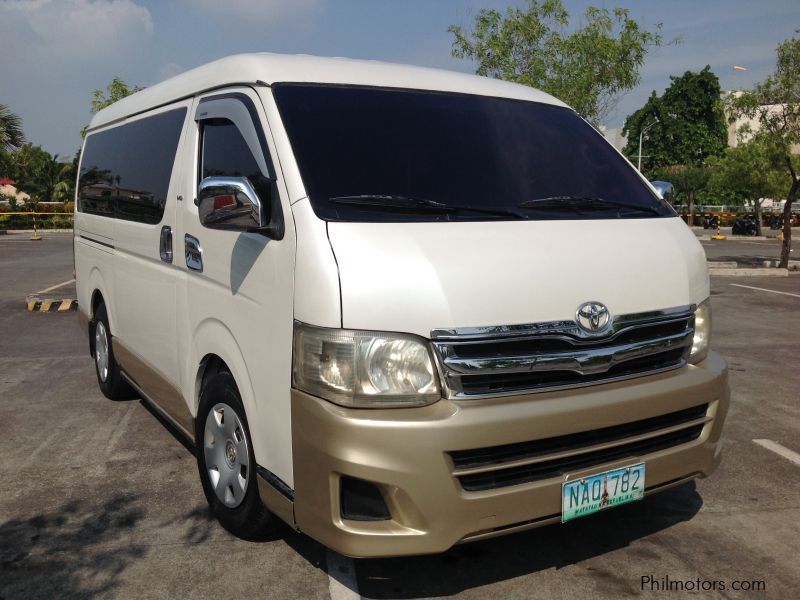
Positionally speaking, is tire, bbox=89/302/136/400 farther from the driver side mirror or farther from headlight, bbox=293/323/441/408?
headlight, bbox=293/323/441/408

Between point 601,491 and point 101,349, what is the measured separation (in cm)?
447

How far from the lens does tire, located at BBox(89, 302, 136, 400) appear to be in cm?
591

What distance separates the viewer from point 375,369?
2.75 meters

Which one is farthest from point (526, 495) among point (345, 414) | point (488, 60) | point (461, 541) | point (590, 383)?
point (488, 60)

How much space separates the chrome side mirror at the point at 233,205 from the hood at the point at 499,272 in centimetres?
39

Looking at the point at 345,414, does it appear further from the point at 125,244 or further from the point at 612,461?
the point at 125,244

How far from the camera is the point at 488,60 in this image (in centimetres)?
1973

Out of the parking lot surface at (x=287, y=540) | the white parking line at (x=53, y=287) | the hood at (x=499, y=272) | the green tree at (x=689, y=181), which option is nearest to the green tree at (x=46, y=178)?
the white parking line at (x=53, y=287)

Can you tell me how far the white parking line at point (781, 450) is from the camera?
4949 millimetres

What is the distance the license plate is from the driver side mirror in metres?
1.47

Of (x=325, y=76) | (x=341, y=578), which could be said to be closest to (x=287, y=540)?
(x=341, y=578)

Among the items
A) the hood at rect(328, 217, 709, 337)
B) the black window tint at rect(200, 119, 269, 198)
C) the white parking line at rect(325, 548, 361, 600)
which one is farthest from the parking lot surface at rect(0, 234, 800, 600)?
the black window tint at rect(200, 119, 269, 198)

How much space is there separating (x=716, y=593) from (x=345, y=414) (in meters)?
1.75

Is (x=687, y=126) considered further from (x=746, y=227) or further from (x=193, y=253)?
(x=193, y=253)
